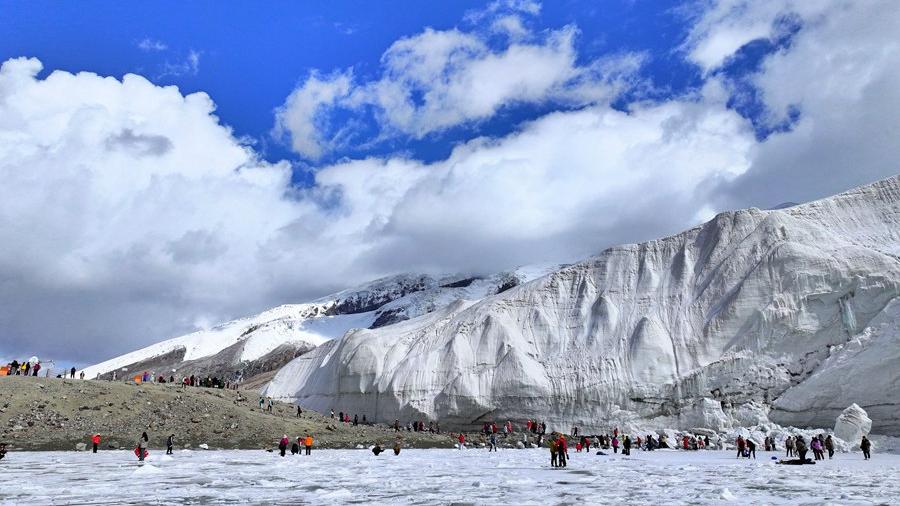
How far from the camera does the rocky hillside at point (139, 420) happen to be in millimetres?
39469

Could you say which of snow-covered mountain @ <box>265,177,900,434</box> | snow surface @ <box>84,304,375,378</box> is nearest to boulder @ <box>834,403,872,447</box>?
snow-covered mountain @ <box>265,177,900,434</box>

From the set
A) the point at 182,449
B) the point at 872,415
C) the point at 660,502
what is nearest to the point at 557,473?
the point at 660,502

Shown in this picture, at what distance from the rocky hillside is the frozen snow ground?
13381mm

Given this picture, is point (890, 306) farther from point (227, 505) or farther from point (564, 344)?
point (227, 505)

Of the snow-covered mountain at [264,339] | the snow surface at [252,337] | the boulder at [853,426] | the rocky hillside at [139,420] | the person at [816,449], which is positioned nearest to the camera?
the person at [816,449]

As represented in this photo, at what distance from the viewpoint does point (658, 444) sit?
4450cm

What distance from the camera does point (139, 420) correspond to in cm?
4325

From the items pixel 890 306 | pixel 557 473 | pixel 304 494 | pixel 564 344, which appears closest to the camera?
pixel 304 494

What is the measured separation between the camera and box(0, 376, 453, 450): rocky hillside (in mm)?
39469

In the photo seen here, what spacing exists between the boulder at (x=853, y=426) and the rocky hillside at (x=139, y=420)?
2227 centimetres

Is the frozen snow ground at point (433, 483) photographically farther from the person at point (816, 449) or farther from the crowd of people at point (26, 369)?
the crowd of people at point (26, 369)

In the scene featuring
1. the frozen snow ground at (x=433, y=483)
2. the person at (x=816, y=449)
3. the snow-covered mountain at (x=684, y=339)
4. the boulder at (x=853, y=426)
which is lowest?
the frozen snow ground at (x=433, y=483)

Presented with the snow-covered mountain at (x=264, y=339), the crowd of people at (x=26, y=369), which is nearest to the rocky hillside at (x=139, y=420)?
the crowd of people at (x=26, y=369)

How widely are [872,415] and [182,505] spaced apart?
42517 mm
